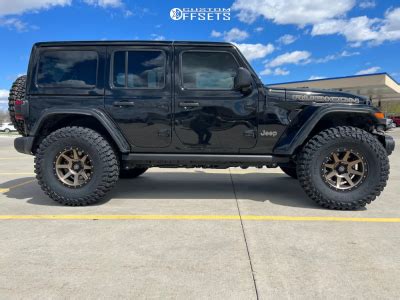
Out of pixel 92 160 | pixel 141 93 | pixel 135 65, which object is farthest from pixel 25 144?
pixel 135 65

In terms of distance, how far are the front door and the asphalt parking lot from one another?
0.83m

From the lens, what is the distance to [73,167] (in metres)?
4.63

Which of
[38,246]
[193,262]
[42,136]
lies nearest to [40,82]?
[42,136]

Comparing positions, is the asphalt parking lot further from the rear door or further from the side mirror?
the side mirror

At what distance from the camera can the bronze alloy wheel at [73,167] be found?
4555 mm

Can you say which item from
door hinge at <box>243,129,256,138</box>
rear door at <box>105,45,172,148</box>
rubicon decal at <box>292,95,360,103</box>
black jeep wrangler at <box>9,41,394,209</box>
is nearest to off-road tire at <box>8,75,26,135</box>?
black jeep wrangler at <box>9,41,394,209</box>

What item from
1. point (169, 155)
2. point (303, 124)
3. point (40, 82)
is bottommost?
point (169, 155)

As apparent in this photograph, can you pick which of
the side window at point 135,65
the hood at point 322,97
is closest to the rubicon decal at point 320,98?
the hood at point 322,97

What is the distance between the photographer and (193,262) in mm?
2818

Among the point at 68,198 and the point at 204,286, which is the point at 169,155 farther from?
the point at 204,286

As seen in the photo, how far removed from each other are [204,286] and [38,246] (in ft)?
A: 5.33

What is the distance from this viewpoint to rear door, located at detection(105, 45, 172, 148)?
4559 mm

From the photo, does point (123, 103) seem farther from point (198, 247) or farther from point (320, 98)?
point (320, 98)

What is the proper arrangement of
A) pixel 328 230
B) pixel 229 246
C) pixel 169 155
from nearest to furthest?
pixel 229 246 < pixel 328 230 < pixel 169 155
